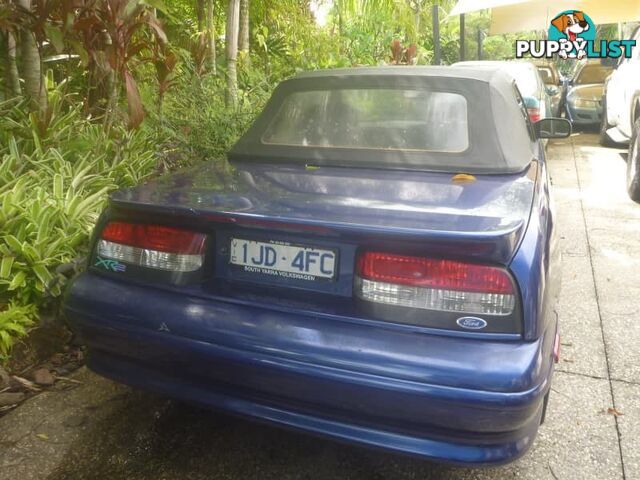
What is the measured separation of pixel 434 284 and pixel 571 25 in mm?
13139

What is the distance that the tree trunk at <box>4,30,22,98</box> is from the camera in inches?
171

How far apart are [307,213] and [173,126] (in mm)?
4054

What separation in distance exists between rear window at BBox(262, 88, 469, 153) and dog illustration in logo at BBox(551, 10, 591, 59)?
11018mm

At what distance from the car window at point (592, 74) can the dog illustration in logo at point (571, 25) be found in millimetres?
1400

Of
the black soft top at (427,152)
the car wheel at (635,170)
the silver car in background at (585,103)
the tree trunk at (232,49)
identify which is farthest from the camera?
the silver car in background at (585,103)

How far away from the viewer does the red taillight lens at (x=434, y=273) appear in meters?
1.65

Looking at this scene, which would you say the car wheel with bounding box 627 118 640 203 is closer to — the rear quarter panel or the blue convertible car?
the blue convertible car

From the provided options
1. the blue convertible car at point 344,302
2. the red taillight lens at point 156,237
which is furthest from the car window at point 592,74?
the red taillight lens at point 156,237

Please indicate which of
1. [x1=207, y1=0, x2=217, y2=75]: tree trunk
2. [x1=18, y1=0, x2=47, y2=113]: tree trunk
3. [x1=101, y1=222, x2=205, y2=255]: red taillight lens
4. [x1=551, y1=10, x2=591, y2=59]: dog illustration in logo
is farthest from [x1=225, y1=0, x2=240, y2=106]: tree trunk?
[x1=551, y1=10, x2=591, y2=59]: dog illustration in logo

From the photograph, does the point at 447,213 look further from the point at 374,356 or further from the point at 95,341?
the point at 95,341

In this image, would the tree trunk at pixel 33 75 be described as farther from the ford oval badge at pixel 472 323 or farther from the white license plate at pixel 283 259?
the ford oval badge at pixel 472 323

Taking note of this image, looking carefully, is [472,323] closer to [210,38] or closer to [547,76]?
[210,38]

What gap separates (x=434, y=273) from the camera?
1.67 metres

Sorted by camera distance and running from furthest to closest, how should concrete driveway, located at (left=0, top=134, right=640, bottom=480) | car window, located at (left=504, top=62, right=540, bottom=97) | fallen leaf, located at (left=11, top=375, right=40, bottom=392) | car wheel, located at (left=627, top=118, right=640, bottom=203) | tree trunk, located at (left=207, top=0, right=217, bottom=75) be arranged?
car window, located at (left=504, top=62, right=540, bottom=97) < tree trunk, located at (left=207, top=0, right=217, bottom=75) < car wheel, located at (left=627, top=118, right=640, bottom=203) < fallen leaf, located at (left=11, top=375, right=40, bottom=392) < concrete driveway, located at (left=0, top=134, right=640, bottom=480)
